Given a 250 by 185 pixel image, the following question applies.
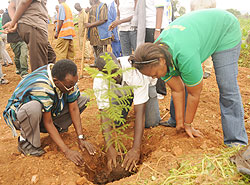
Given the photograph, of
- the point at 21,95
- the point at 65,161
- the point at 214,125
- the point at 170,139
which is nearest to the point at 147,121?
the point at 170,139

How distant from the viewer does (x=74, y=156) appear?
2205 millimetres

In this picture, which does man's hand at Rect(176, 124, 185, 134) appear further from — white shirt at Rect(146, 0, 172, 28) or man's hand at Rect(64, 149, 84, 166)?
white shirt at Rect(146, 0, 172, 28)

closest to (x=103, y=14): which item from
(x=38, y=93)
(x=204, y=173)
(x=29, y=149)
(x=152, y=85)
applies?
(x=152, y=85)

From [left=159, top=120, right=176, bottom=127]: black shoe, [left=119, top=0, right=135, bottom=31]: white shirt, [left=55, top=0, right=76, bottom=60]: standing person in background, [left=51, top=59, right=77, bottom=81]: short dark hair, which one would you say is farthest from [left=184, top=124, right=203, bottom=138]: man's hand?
[left=55, top=0, right=76, bottom=60]: standing person in background

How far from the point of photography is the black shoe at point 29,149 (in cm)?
229

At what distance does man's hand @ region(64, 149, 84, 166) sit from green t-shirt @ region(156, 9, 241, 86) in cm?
124

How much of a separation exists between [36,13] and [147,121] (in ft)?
7.97

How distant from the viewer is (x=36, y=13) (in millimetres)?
3295

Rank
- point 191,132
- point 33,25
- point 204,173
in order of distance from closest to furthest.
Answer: point 204,173, point 191,132, point 33,25

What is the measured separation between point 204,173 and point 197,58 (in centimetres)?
93

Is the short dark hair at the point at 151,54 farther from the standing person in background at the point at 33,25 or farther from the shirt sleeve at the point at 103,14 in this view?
the shirt sleeve at the point at 103,14

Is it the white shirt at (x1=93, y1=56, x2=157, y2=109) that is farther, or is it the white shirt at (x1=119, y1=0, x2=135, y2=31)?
the white shirt at (x1=119, y1=0, x2=135, y2=31)

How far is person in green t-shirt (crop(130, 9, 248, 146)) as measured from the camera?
169 cm

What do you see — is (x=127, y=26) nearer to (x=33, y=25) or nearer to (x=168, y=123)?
(x=33, y=25)
